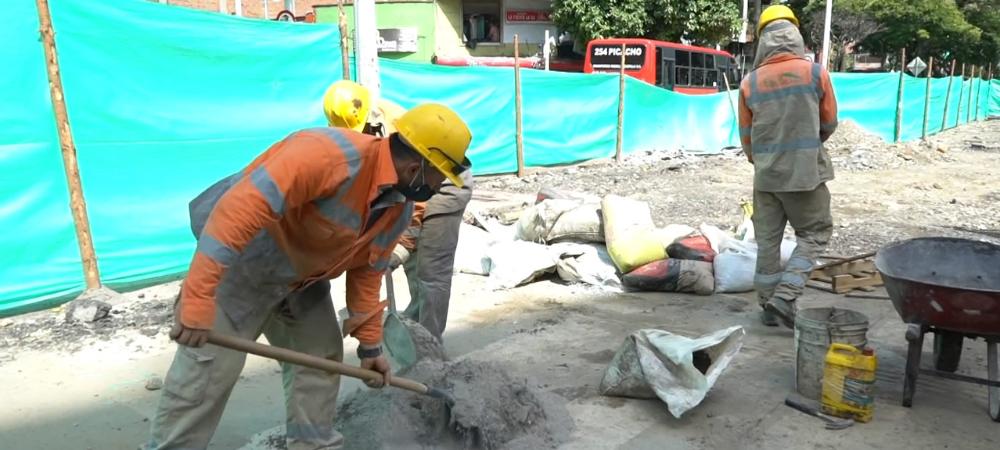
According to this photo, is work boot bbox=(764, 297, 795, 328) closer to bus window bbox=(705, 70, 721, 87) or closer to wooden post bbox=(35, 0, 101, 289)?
wooden post bbox=(35, 0, 101, 289)

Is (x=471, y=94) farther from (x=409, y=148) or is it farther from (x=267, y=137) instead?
(x=409, y=148)

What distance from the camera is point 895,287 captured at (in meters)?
3.13

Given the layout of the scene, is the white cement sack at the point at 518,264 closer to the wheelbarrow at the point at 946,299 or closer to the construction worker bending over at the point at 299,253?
the wheelbarrow at the point at 946,299

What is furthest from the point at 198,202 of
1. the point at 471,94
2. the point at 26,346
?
the point at 471,94

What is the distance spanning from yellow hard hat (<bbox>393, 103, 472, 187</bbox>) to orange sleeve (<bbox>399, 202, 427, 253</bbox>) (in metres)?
1.46

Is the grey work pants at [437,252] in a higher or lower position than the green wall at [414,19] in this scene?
lower

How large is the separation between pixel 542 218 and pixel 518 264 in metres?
0.64

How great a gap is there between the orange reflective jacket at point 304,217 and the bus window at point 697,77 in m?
16.7

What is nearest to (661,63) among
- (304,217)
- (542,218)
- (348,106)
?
(542,218)

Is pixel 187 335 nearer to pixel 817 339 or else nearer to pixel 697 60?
pixel 817 339

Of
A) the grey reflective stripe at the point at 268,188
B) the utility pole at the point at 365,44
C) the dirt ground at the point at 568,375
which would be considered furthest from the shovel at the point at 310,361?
the utility pole at the point at 365,44

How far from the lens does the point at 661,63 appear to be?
17.0 m

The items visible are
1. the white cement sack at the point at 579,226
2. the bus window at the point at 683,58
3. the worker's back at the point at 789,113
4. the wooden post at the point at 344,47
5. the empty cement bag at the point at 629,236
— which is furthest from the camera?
the bus window at the point at 683,58

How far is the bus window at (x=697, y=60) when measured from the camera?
1803 centimetres
